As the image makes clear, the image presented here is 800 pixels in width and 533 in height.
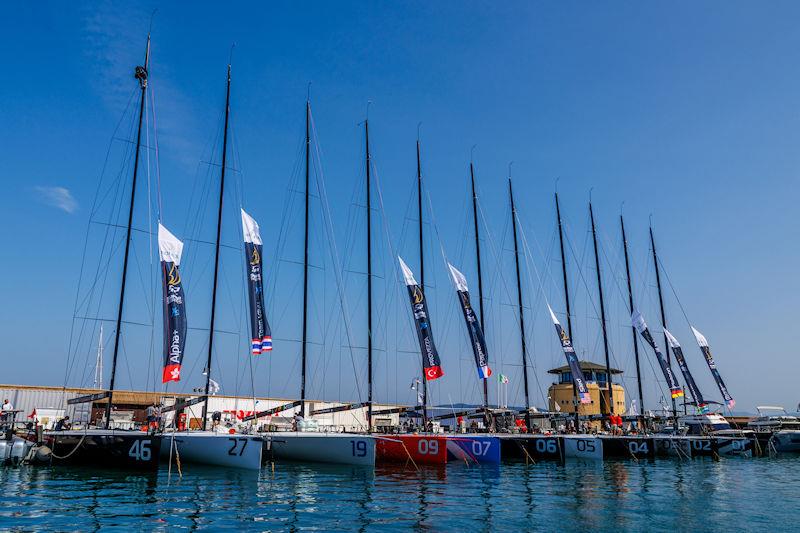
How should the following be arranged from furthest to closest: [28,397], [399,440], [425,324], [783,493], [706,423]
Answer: [706,423] < [28,397] < [425,324] < [399,440] < [783,493]

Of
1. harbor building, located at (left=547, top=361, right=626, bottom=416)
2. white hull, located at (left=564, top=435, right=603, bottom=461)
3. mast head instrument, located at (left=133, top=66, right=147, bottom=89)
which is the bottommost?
white hull, located at (left=564, top=435, right=603, bottom=461)

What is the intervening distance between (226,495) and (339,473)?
7.90 meters

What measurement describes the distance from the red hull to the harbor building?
111ft

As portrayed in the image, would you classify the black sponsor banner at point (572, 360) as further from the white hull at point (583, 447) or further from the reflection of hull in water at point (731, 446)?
the reflection of hull in water at point (731, 446)

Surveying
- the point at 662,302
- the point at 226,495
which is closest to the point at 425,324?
the point at 226,495

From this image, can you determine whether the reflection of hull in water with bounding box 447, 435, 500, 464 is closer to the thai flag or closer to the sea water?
the sea water

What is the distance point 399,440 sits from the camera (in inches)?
1302

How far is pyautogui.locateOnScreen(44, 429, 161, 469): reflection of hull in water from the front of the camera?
2495 cm

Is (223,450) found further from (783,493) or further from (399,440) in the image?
(783,493)

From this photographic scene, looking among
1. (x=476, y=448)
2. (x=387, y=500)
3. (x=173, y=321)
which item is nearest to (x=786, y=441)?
(x=476, y=448)

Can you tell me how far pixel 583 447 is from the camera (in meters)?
37.8

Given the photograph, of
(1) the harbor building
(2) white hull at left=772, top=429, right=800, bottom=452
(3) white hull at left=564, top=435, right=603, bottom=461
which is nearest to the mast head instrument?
(3) white hull at left=564, top=435, right=603, bottom=461

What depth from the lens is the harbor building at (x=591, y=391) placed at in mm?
63688

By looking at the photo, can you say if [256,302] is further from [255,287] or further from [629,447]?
[629,447]
